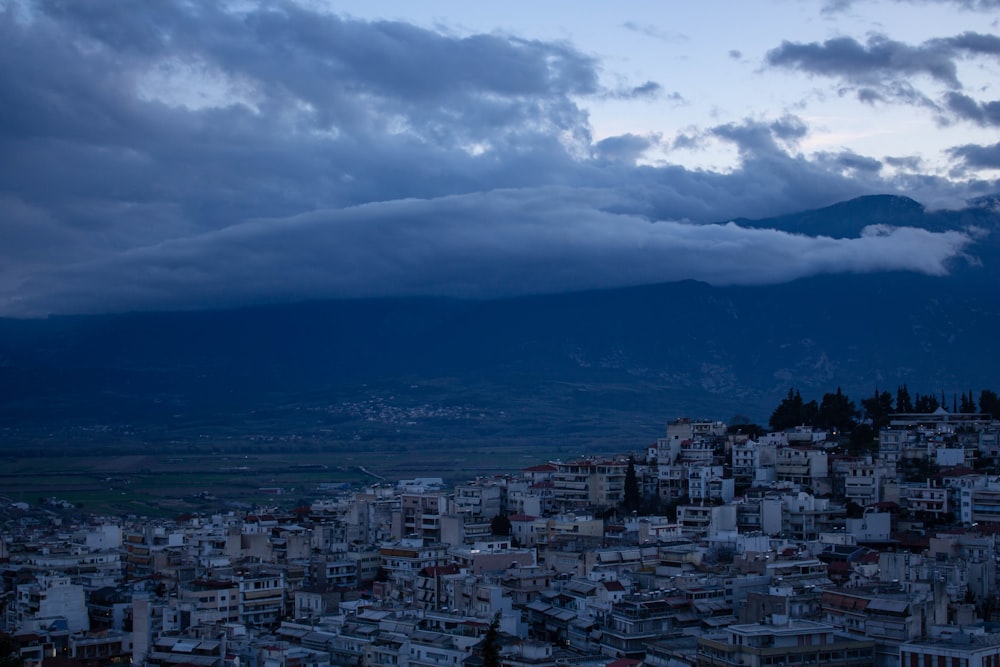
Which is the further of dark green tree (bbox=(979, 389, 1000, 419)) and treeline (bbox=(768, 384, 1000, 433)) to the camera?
dark green tree (bbox=(979, 389, 1000, 419))

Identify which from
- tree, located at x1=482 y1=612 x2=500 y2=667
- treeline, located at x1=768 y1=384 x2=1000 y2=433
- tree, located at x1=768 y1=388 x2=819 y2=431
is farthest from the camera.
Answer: tree, located at x1=768 y1=388 x2=819 y2=431

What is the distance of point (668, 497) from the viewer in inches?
2302

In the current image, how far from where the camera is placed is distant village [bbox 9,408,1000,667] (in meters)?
34.3

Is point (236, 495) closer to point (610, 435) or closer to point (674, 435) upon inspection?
point (674, 435)

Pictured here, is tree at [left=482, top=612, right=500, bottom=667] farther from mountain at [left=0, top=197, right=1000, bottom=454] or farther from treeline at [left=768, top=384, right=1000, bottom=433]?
mountain at [left=0, top=197, right=1000, bottom=454]

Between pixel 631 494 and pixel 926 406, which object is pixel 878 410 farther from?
pixel 631 494

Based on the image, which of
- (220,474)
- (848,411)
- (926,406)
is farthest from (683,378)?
(848,411)

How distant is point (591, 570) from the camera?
4259 centimetres

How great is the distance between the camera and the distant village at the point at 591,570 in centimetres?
3434

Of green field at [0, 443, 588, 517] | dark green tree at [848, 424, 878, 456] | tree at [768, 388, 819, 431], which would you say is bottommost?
green field at [0, 443, 588, 517]

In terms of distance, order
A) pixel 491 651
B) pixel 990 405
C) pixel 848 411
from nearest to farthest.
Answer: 1. pixel 491 651
2. pixel 848 411
3. pixel 990 405

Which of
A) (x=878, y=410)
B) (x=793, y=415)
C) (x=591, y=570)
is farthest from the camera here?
(x=793, y=415)

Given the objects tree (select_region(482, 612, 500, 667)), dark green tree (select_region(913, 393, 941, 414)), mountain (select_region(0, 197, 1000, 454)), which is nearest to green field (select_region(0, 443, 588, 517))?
mountain (select_region(0, 197, 1000, 454))

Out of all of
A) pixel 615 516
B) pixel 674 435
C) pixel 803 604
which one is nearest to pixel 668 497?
pixel 615 516
